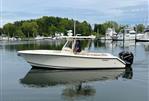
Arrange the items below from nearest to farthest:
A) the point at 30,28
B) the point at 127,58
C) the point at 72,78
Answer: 1. the point at 72,78
2. the point at 127,58
3. the point at 30,28

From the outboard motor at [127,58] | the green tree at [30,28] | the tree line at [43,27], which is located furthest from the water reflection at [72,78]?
the green tree at [30,28]

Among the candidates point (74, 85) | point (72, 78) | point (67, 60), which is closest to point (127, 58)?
point (67, 60)

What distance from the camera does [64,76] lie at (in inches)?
1011

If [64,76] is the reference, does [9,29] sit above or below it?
above

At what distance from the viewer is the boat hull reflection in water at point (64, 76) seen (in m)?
23.3

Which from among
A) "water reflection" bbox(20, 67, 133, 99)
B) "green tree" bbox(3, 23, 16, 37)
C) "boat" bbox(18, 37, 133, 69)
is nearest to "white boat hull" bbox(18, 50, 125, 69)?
"boat" bbox(18, 37, 133, 69)

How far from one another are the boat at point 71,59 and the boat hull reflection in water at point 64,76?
56 cm

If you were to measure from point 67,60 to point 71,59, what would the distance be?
0.33 metres

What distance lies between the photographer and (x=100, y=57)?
2855cm

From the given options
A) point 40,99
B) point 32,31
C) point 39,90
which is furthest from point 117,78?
point 32,31

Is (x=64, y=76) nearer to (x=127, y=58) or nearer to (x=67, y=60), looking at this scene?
(x=67, y=60)

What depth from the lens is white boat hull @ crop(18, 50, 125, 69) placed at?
2817 cm

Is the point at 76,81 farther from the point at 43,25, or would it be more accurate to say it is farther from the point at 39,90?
the point at 43,25

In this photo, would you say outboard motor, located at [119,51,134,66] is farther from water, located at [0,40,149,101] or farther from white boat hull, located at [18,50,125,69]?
white boat hull, located at [18,50,125,69]
